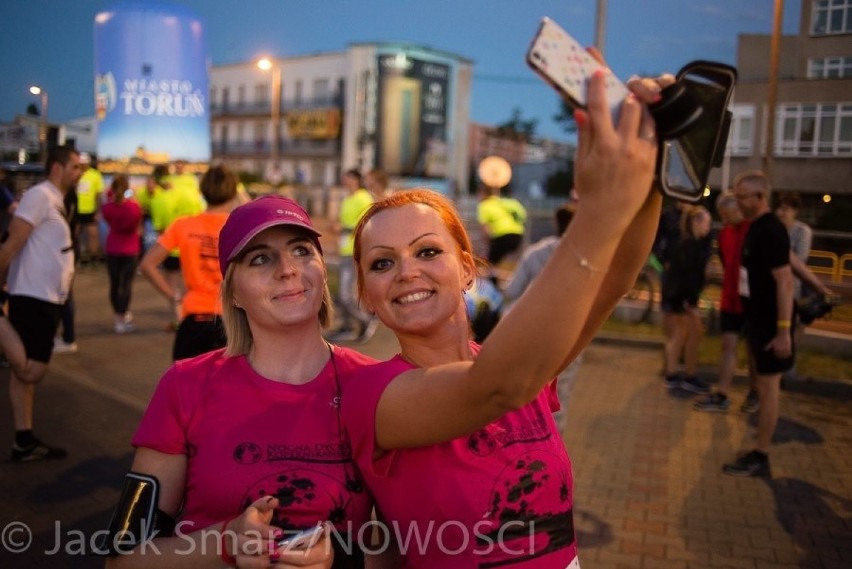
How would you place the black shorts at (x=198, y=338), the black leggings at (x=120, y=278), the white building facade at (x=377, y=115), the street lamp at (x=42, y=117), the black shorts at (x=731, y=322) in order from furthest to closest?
the white building facade at (x=377, y=115) → the black leggings at (x=120, y=278) → the black shorts at (x=731, y=322) → the street lamp at (x=42, y=117) → the black shorts at (x=198, y=338)

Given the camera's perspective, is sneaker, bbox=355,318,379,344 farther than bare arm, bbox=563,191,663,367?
Yes

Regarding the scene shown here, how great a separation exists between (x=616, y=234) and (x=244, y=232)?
1195 millimetres

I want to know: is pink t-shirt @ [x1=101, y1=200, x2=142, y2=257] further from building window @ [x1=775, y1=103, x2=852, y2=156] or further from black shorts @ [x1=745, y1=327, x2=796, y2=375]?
building window @ [x1=775, y1=103, x2=852, y2=156]

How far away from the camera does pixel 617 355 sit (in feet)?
31.5

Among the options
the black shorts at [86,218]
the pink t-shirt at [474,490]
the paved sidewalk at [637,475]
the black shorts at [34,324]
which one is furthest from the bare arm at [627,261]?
the black shorts at [86,218]

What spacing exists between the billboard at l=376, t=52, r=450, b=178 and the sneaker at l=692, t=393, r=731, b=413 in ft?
167

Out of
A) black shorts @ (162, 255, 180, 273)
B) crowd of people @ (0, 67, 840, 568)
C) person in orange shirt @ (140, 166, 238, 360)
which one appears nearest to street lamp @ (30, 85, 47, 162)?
black shorts @ (162, 255, 180, 273)

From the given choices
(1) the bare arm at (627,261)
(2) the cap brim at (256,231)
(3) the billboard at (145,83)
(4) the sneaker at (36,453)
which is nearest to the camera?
(1) the bare arm at (627,261)

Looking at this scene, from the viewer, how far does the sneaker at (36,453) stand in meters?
5.19

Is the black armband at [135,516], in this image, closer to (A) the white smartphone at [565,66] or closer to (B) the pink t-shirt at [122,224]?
(A) the white smartphone at [565,66]

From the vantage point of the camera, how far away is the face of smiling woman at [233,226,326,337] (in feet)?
6.63

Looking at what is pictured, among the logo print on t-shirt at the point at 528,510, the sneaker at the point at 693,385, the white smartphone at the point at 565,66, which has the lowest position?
the sneaker at the point at 693,385

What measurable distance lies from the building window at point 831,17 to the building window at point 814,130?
0.99 meters

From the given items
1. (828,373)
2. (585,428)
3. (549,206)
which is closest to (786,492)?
(585,428)
